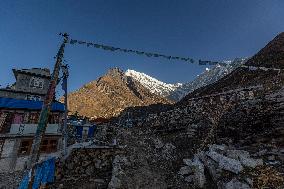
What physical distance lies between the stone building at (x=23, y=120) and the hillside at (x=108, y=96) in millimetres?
58543

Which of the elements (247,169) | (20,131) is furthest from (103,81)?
(247,169)

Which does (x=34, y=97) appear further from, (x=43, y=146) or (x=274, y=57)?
(x=274, y=57)

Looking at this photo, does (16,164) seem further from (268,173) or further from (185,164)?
(268,173)

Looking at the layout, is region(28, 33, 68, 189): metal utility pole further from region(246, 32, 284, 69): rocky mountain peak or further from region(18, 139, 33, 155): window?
region(246, 32, 284, 69): rocky mountain peak

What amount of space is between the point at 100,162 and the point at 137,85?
13897cm

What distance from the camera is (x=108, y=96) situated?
405ft

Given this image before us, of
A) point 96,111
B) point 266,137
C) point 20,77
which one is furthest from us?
point 96,111

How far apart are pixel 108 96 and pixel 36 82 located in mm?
85764

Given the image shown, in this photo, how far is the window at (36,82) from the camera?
1475 inches

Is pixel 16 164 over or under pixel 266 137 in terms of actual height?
under

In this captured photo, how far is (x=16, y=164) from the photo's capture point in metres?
30.3

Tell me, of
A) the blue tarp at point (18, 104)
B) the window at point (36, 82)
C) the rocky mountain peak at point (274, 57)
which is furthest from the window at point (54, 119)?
the rocky mountain peak at point (274, 57)

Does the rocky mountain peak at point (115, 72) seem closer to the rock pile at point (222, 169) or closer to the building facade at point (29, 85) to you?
the building facade at point (29, 85)

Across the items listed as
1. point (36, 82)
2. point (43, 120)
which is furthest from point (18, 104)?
point (43, 120)
